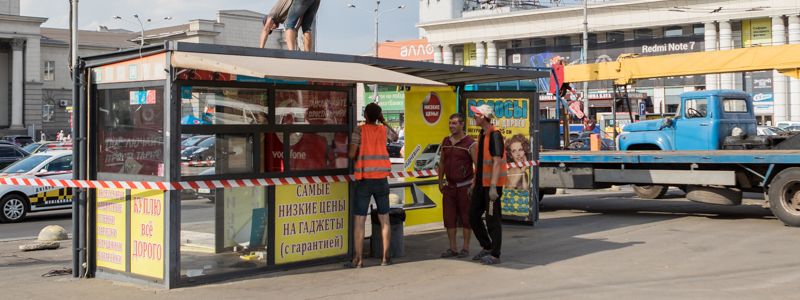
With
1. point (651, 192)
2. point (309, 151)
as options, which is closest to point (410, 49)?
point (651, 192)

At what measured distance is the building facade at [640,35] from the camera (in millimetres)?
59875

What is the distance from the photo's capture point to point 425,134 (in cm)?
1397

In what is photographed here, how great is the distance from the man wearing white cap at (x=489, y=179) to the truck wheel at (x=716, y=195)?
641 centimetres

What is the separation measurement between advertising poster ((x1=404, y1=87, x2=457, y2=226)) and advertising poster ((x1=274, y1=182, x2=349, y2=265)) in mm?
3326

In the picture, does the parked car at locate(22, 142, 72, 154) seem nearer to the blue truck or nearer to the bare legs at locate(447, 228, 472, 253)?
the blue truck

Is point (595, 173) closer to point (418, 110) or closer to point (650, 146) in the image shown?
point (650, 146)

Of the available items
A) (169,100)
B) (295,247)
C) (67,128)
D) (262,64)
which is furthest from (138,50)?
(67,128)

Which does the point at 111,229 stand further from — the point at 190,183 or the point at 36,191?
the point at 36,191

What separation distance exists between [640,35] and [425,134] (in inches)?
2334

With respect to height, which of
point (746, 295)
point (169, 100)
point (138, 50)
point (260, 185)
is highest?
point (138, 50)

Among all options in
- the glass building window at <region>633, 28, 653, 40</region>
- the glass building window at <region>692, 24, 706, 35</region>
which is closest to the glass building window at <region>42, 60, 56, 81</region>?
the glass building window at <region>633, 28, 653, 40</region>

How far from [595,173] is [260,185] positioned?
9051 mm

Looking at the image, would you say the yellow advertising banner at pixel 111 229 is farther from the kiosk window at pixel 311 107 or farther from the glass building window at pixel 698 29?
the glass building window at pixel 698 29

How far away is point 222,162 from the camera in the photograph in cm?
937
